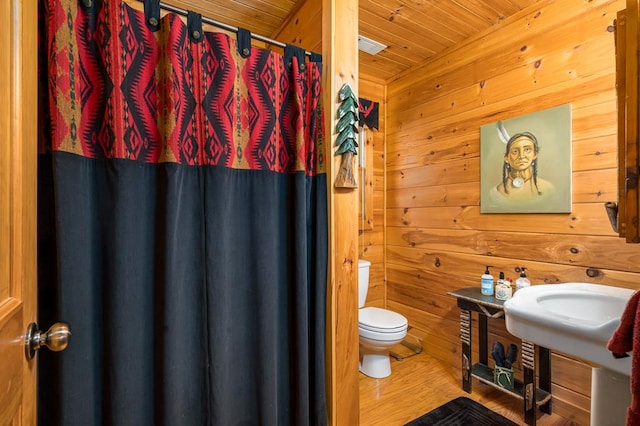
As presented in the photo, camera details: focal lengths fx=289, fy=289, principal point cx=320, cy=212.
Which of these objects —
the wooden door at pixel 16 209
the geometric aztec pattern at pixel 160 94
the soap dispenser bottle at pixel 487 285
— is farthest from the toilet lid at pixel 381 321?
the wooden door at pixel 16 209

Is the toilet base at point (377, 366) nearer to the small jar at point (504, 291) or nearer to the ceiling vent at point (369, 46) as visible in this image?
the small jar at point (504, 291)

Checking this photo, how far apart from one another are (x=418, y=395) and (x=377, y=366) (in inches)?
12.8

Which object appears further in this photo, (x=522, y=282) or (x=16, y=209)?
(x=522, y=282)

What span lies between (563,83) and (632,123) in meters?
1.30

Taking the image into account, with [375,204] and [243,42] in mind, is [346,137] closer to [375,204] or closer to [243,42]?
[243,42]

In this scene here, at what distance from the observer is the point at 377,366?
2.15m

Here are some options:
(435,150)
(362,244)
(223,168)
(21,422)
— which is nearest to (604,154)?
(435,150)

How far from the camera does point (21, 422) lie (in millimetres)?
567

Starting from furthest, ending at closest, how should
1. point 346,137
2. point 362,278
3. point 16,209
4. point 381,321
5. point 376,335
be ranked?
point 362,278, point 381,321, point 376,335, point 346,137, point 16,209

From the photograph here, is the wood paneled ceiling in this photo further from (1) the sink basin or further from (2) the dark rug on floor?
(2) the dark rug on floor

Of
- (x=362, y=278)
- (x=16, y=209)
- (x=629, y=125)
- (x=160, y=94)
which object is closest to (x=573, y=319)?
(x=629, y=125)

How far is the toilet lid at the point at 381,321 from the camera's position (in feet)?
6.50

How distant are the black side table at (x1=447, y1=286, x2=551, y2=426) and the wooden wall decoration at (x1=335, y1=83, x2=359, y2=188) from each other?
116 centimetres

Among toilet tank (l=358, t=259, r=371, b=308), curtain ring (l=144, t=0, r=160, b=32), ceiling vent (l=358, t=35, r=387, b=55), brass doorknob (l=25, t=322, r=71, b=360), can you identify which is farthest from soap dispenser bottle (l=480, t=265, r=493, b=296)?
curtain ring (l=144, t=0, r=160, b=32)
